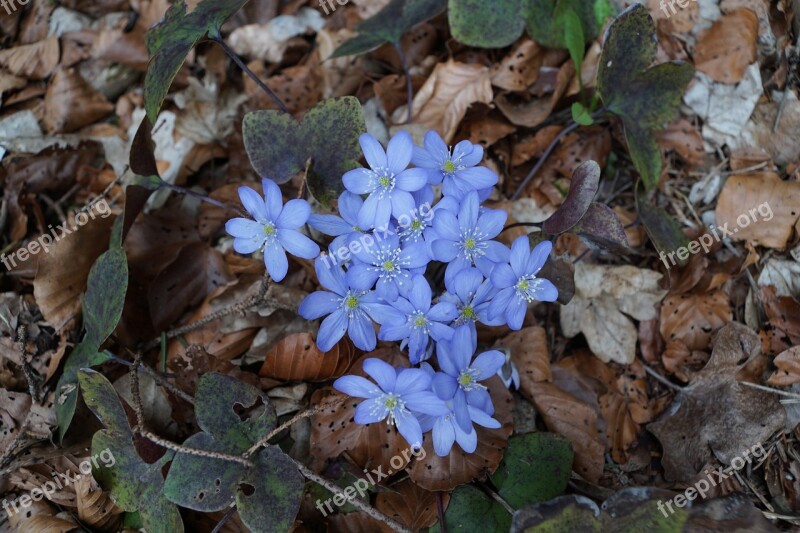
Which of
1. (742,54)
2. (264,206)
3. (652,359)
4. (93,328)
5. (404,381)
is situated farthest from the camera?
(742,54)

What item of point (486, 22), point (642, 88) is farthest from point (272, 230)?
point (642, 88)

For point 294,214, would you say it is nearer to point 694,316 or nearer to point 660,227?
point 660,227

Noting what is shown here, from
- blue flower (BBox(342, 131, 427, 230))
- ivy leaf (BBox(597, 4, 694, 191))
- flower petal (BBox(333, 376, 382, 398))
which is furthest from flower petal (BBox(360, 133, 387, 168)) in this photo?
ivy leaf (BBox(597, 4, 694, 191))

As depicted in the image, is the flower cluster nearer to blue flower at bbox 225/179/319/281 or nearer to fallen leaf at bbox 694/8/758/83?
blue flower at bbox 225/179/319/281

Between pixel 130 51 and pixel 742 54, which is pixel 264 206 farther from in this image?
pixel 742 54

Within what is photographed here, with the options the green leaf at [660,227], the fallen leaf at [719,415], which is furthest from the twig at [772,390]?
the green leaf at [660,227]

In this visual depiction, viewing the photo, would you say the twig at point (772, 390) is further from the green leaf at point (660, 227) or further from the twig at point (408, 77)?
the twig at point (408, 77)

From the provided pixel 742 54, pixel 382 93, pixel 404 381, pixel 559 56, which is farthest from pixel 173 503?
pixel 742 54
